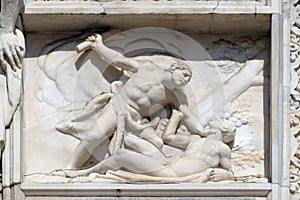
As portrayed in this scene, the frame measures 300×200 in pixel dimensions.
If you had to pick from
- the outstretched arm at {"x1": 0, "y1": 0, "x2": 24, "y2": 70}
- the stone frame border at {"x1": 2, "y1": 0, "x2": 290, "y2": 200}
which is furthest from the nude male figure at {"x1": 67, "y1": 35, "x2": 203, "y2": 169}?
the outstretched arm at {"x1": 0, "y1": 0, "x2": 24, "y2": 70}

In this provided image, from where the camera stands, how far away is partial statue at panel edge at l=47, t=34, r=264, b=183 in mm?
11328

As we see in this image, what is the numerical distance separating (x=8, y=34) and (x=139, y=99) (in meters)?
0.85

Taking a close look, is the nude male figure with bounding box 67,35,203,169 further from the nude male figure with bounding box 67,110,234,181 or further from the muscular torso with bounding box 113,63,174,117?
the nude male figure with bounding box 67,110,234,181

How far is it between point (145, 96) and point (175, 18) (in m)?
0.49

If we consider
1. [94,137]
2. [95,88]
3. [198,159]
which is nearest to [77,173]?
[94,137]

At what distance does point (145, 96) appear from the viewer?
11.4 m

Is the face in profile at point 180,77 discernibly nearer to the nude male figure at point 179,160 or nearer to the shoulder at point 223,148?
the nude male figure at point 179,160

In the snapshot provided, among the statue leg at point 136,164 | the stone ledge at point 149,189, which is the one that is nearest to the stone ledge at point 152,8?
the statue leg at point 136,164

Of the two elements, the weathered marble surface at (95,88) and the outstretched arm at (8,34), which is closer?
the outstretched arm at (8,34)

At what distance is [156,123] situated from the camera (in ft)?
37.6

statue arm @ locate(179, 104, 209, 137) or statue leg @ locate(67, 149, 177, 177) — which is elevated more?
statue arm @ locate(179, 104, 209, 137)

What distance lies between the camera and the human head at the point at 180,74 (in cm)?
1140

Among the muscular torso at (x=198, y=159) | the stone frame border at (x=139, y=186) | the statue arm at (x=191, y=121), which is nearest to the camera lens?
the stone frame border at (x=139, y=186)

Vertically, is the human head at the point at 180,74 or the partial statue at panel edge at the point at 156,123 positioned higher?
the human head at the point at 180,74
